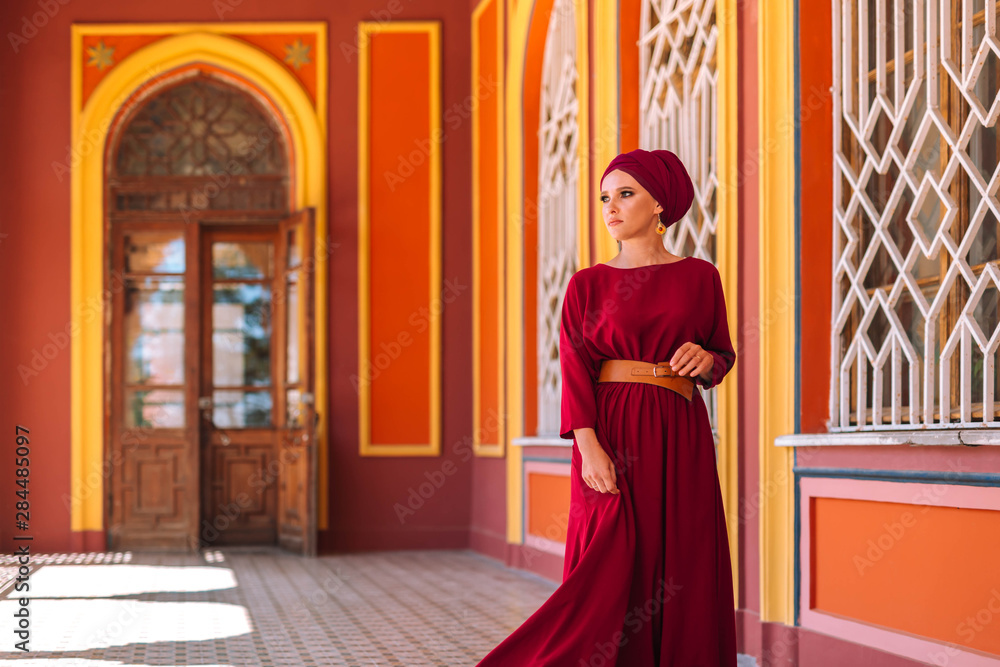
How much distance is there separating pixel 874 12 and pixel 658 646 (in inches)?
85.8

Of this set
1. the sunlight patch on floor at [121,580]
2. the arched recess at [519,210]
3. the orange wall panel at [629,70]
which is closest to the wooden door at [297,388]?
the sunlight patch on floor at [121,580]

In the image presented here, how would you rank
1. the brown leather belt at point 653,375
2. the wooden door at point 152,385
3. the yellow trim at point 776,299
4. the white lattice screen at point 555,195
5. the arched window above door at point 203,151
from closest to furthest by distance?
1. the brown leather belt at point 653,375
2. the yellow trim at point 776,299
3. the white lattice screen at point 555,195
4. the wooden door at point 152,385
5. the arched window above door at point 203,151

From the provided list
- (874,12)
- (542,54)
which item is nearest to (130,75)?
(542,54)

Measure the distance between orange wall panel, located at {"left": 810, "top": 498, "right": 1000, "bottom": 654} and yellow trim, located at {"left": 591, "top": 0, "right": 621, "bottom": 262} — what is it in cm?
198

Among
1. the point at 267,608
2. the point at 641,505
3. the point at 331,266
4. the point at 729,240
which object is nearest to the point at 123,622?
the point at 267,608

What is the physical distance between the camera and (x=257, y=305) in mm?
7574

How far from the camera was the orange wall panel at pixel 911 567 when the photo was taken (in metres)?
2.66

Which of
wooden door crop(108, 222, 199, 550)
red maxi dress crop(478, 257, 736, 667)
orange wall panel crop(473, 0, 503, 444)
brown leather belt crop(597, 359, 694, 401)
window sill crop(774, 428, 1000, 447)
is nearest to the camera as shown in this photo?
red maxi dress crop(478, 257, 736, 667)

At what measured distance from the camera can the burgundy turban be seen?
2.40 m

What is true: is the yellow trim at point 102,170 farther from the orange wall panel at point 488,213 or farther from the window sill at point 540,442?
the window sill at point 540,442

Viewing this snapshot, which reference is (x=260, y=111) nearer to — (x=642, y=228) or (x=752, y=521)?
(x=752, y=521)

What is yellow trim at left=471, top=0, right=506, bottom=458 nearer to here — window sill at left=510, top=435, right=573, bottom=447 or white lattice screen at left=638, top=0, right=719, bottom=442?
window sill at left=510, top=435, right=573, bottom=447

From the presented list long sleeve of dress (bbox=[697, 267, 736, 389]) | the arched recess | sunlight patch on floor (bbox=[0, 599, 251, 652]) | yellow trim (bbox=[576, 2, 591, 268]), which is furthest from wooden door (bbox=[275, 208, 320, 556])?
long sleeve of dress (bbox=[697, 267, 736, 389])

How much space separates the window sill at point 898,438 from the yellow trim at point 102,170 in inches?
175
